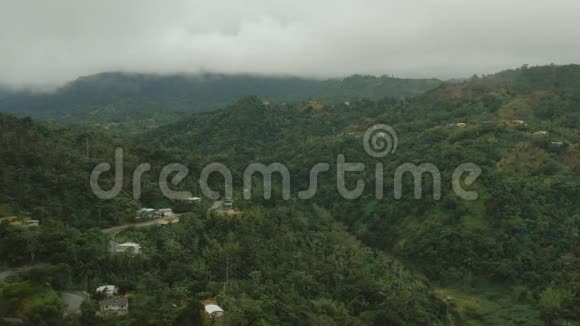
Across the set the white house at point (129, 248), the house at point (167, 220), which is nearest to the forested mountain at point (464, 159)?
the house at point (167, 220)

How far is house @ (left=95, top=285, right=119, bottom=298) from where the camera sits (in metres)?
19.2

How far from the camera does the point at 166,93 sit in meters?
125

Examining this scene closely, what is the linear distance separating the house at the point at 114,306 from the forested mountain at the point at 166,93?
7677cm

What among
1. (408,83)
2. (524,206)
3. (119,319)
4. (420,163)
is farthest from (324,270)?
(408,83)

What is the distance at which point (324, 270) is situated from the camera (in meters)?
26.4

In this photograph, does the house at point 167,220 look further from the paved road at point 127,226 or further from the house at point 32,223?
the house at point 32,223

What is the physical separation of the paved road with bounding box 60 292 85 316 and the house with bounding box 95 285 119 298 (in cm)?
73

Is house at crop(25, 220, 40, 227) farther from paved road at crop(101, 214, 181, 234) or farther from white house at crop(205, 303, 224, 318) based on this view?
white house at crop(205, 303, 224, 318)

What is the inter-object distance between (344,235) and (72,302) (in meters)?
20.1

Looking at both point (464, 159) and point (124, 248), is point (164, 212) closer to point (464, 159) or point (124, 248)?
point (124, 248)

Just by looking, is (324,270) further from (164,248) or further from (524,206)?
(524,206)

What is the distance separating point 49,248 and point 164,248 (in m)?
4.36

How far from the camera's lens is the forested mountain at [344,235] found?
827 inches

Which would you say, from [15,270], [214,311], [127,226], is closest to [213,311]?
[214,311]
